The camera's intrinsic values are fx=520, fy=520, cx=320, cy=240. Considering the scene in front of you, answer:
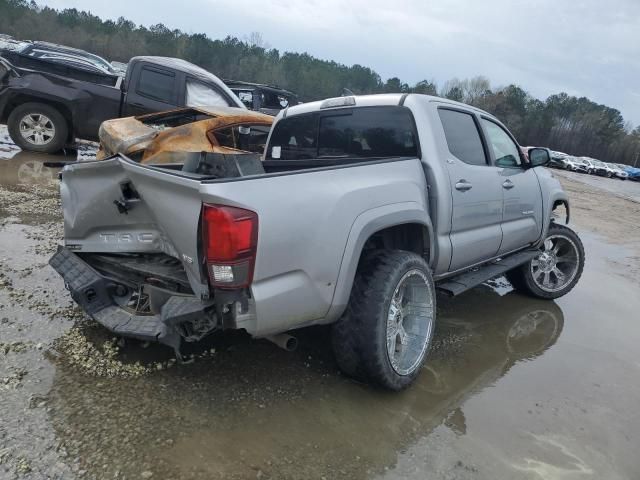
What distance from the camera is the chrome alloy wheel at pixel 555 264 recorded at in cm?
566

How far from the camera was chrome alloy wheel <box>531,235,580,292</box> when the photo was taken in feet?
18.6

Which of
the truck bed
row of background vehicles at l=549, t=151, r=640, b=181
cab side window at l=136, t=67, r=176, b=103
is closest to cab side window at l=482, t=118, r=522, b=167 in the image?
the truck bed

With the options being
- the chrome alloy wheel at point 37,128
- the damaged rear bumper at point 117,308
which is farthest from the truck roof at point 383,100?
the chrome alloy wheel at point 37,128

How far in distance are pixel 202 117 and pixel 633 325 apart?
6026 mm

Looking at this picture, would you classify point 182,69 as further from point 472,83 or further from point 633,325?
point 472,83

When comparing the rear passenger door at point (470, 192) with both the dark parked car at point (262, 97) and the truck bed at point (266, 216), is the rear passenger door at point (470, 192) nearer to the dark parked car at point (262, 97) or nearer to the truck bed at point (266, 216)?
the truck bed at point (266, 216)

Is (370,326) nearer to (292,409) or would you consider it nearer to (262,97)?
(292,409)

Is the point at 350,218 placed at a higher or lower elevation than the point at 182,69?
lower

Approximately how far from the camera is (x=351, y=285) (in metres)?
3.01

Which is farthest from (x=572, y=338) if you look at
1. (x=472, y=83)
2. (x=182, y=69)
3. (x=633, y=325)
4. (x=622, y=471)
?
(x=472, y=83)

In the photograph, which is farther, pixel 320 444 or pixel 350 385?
pixel 350 385

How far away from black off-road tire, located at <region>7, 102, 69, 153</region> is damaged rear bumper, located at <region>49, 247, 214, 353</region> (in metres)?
6.62

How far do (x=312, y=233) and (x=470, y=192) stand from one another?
6.07 ft

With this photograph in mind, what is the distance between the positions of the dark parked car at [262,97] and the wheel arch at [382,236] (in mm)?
9860
